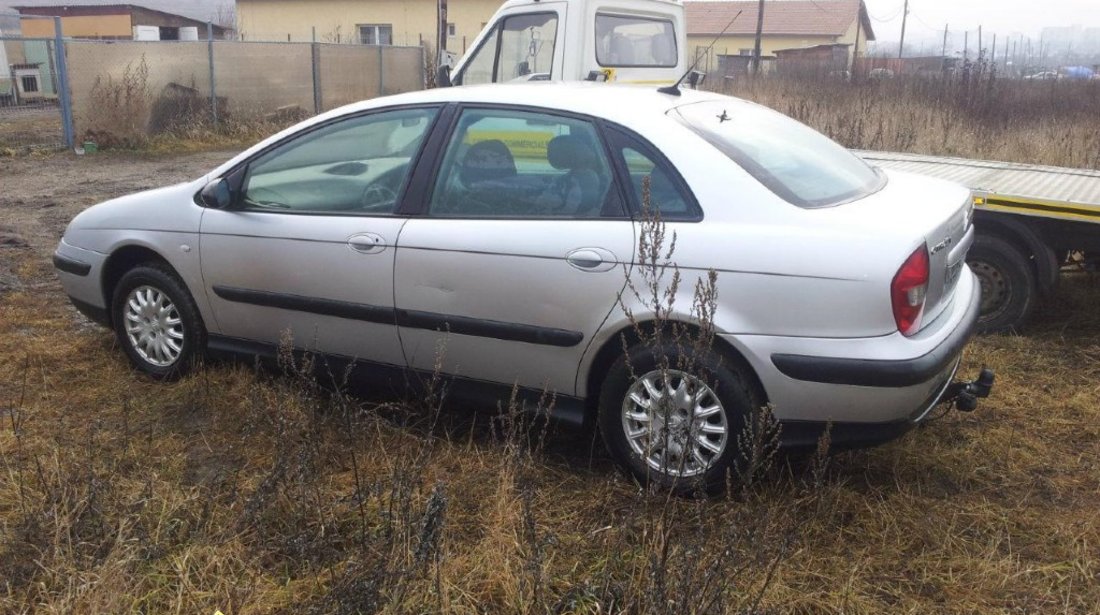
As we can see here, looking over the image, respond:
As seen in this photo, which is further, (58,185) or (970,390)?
(58,185)

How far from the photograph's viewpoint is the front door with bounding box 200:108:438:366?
3893mm

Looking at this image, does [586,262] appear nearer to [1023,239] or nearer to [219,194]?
[219,194]

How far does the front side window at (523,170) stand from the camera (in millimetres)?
3574

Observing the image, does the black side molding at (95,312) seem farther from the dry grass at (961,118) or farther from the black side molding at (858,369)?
the dry grass at (961,118)

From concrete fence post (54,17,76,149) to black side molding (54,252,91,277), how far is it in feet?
34.3

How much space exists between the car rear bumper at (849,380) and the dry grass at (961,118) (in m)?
8.30

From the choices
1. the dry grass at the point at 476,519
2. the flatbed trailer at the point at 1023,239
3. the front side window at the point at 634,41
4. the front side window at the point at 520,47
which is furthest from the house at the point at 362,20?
the dry grass at the point at 476,519

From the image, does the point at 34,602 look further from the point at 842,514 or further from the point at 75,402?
the point at 842,514

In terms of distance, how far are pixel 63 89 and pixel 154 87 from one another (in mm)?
1632

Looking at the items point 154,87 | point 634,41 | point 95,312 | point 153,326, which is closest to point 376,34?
point 154,87

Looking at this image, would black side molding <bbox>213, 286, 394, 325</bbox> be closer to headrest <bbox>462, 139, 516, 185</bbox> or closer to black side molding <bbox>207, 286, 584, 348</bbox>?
black side molding <bbox>207, 286, 584, 348</bbox>

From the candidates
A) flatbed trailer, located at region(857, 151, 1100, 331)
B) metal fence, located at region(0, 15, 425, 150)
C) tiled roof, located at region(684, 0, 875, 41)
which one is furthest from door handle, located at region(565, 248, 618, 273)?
tiled roof, located at region(684, 0, 875, 41)

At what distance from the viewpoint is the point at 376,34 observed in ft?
106

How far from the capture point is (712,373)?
3.25 meters
